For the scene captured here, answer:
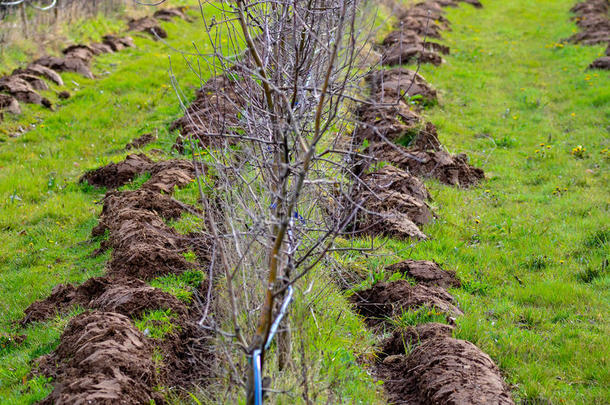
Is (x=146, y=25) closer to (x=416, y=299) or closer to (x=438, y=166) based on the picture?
(x=438, y=166)

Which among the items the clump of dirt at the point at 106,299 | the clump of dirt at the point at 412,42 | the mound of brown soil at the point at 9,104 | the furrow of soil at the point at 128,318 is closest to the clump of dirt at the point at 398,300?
the furrow of soil at the point at 128,318

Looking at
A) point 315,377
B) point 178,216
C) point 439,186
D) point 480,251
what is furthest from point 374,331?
point 439,186

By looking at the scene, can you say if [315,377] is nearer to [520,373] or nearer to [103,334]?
[103,334]

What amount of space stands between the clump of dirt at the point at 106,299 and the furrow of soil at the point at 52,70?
4.42 metres

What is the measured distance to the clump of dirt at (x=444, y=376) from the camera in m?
3.62

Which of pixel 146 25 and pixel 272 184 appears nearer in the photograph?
pixel 272 184

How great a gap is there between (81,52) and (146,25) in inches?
148

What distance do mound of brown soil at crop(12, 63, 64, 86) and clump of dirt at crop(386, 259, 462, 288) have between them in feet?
30.3

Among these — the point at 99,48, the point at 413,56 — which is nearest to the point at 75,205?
the point at 99,48

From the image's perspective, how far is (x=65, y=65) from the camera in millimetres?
12750

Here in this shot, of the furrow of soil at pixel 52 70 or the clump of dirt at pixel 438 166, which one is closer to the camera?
the clump of dirt at pixel 438 166

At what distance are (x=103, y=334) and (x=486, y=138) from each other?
7.88 metres

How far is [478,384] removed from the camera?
369 centimetres

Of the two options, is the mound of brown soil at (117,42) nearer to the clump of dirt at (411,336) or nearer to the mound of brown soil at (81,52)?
the mound of brown soil at (81,52)
